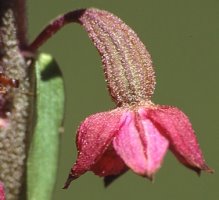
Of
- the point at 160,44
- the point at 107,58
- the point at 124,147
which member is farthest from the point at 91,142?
the point at 160,44

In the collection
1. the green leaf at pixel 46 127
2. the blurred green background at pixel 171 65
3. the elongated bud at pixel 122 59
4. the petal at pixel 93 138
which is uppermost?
the elongated bud at pixel 122 59

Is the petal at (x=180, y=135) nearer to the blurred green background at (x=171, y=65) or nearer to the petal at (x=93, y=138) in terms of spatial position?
the petal at (x=93, y=138)

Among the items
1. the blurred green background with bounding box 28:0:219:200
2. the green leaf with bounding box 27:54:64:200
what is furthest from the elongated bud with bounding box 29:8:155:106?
the blurred green background with bounding box 28:0:219:200

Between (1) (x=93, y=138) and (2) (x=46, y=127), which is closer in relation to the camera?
(1) (x=93, y=138)

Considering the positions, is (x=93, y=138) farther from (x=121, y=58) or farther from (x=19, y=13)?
(x=19, y=13)

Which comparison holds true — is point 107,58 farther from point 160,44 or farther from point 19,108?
point 160,44

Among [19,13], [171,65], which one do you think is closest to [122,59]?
[19,13]

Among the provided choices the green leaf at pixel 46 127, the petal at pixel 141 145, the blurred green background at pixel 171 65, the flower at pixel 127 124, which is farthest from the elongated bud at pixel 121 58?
the blurred green background at pixel 171 65
